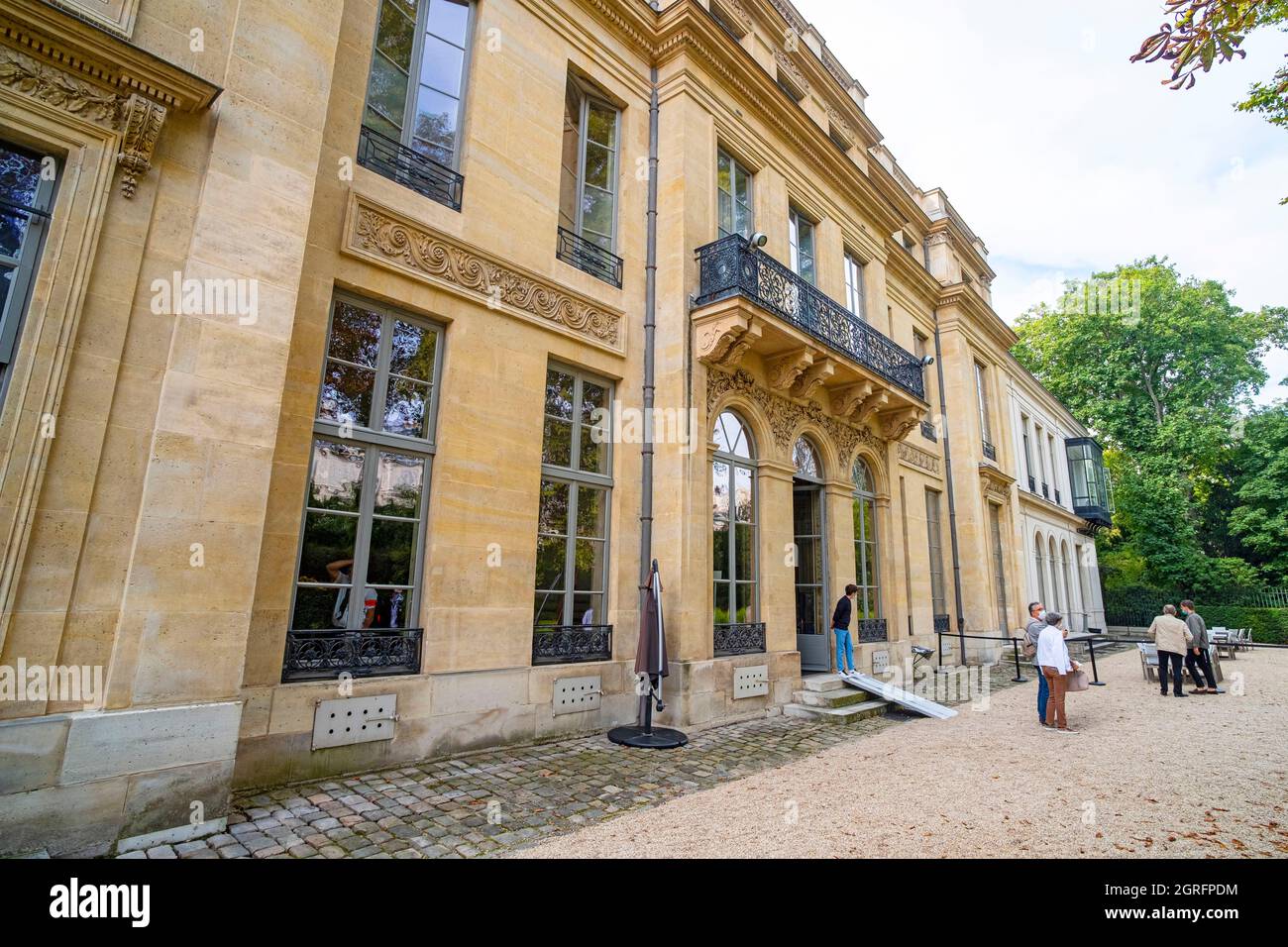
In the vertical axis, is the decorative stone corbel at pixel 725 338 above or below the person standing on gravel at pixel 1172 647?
above

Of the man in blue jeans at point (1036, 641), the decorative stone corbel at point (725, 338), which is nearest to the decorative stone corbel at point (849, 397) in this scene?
the decorative stone corbel at point (725, 338)

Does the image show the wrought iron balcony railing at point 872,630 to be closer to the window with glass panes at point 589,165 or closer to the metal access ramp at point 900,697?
the metal access ramp at point 900,697

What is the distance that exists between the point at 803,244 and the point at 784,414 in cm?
397

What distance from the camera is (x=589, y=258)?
7965 mm

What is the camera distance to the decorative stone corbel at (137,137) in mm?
4223

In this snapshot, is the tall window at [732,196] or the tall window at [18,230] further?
the tall window at [732,196]

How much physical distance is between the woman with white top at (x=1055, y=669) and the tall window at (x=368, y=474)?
7.38 meters

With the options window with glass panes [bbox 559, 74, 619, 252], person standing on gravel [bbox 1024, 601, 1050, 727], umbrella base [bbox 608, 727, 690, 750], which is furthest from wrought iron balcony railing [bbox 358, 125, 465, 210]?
person standing on gravel [bbox 1024, 601, 1050, 727]

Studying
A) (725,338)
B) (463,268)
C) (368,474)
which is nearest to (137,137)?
(463,268)

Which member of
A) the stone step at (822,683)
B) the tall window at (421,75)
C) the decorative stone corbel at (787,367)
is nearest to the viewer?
the tall window at (421,75)

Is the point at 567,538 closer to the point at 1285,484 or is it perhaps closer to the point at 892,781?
the point at 892,781

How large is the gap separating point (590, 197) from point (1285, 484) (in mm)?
30385

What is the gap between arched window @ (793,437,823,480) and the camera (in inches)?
413

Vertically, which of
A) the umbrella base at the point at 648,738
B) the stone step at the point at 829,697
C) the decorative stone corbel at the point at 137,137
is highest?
the decorative stone corbel at the point at 137,137
